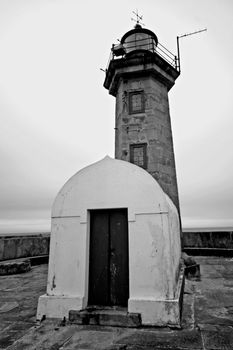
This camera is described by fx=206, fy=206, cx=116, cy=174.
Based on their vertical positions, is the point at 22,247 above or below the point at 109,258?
below

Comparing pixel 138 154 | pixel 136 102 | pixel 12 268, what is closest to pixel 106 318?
pixel 12 268

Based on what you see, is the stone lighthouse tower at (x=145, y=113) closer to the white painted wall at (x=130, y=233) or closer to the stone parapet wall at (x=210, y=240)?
the stone parapet wall at (x=210, y=240)

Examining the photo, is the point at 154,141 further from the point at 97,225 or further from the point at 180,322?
the point at 180,322

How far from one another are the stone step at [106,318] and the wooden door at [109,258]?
342mm

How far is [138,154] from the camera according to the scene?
33.4ft

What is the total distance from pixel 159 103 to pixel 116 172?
7611 millimetres

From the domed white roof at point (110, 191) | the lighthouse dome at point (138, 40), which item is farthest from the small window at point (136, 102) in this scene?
the domed white roof at point (110, 191)

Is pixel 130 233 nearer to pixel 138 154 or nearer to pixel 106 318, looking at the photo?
pixel 106 318

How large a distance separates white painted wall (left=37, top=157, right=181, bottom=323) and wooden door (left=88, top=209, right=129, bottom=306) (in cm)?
18

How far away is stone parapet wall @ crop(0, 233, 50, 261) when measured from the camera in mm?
10078

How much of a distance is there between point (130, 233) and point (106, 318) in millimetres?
1607

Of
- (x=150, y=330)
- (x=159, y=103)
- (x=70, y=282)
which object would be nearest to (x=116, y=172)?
(x=70, y=282)

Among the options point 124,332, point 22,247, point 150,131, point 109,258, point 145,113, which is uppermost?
point 145,113

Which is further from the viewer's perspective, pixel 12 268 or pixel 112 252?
pixel 12 268
